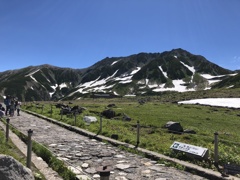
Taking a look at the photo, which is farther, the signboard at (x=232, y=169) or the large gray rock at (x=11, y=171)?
the signboard at (x=232, y=169)

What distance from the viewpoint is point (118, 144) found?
53.2 feet

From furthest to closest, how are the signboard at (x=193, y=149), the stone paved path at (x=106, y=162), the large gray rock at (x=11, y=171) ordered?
the signboard at (x=193, y=149) < the stone paved path at (x=106, y=162) < the large gray rock at (x=11, y=171)

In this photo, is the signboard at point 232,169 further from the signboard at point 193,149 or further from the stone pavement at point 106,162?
the signboard at point 193,149

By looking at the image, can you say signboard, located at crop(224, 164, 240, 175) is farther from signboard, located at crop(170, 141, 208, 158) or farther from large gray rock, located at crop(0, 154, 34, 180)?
large gray rock, located at crop(0, 154, 34, 180)

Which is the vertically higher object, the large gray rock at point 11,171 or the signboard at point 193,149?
the large gray rock at point 11,171

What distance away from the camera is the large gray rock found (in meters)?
6.42

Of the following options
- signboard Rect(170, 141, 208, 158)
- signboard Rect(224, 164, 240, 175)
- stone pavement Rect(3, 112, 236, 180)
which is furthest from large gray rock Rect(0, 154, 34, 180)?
signboard Rect(170, 141, 208, 158)

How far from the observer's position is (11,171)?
655 cm

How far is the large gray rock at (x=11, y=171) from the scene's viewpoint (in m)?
6.42

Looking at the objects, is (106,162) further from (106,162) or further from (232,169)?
(232,169)

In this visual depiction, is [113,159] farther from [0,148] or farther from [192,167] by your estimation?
[0,148]

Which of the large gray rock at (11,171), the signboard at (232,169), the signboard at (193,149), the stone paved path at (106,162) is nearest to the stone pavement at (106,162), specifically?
the stone paved path at (106,162)

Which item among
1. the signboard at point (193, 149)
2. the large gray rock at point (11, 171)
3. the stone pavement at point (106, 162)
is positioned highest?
the large gray rock at point (11, 171)

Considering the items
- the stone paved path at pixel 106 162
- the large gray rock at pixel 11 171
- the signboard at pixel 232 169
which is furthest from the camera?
the stone paved path at pixel 106 162
